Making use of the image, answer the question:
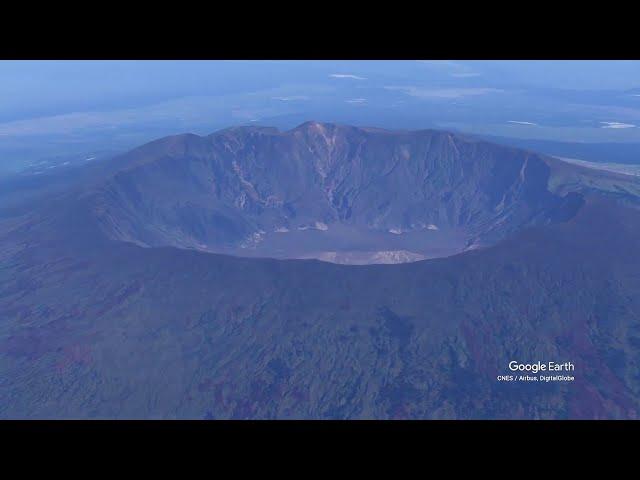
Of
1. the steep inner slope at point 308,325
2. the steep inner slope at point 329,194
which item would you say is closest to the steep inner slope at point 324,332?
the steep inner slope at point 308,325

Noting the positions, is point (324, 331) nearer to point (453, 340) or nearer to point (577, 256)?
point (453, 340)

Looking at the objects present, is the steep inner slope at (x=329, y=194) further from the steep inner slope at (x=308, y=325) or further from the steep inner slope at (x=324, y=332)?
the steep inner slope at (x=324, y=332)

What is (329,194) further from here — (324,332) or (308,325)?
(324,332)

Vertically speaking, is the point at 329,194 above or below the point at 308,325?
below

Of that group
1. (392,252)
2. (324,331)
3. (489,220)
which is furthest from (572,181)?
(324,331)

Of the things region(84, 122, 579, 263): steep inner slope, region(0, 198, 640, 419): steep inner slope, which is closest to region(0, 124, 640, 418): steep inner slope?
region(0, 198, 640, 419): steep inner slope

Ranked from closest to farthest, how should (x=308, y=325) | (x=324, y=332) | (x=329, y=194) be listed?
(x=324, y=332) → (x=308, y=325) → (x=329, y=194)

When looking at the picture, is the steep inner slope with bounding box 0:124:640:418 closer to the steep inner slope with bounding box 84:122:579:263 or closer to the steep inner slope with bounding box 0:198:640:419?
the steep inner slope with bounding box 0:198:640:419

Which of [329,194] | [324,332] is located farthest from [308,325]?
[329,194]

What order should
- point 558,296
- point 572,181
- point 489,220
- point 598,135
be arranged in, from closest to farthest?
point 558,296 < point 572,181 < point 489,220 < point 598,135
